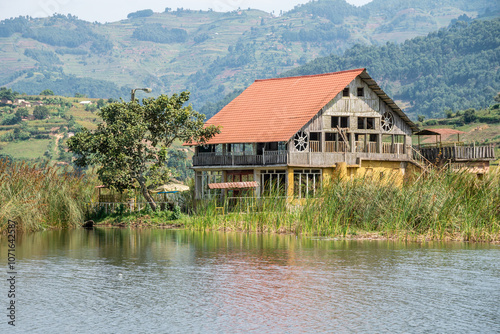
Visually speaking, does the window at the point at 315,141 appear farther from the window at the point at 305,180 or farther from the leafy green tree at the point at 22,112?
the leafy green tree at the point at 22,112

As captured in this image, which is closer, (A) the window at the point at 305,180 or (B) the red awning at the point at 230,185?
(B) the red awning at the point at 230,185

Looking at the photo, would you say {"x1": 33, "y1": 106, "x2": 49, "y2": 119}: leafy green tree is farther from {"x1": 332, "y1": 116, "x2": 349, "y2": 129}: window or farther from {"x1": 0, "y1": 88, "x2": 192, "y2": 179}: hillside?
{"x1": 332, "y1": 116, "x2": 349, "y2": 129}: window

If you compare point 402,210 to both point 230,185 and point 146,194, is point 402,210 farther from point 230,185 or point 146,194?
point 146,194

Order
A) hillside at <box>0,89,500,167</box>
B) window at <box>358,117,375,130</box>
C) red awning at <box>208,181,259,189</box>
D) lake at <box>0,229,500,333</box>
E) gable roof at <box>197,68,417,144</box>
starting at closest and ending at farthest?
lake at <box>0,229,500,333</box>, red awning at <box>208,181,259,189</box>, gable roof at <box>197,68,417,144</box>, window at <box>358,117,375,130</box>, hillside at <box>0,89,500,167</box>

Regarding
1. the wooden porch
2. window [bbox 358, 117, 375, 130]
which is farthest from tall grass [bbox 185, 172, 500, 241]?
the wooden porch

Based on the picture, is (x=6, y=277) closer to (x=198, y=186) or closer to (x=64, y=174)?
(x=64, y=174)

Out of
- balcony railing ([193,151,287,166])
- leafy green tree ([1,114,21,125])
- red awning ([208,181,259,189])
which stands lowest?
red awning ([208,181,259,189])

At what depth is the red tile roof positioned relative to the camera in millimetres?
48469

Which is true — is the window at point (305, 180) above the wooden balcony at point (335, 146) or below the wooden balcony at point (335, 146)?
below

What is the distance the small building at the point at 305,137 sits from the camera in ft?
159

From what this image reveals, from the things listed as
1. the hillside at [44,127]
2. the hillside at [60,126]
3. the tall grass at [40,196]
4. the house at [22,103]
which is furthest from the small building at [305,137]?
the house at [22,103]

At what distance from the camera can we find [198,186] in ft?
174

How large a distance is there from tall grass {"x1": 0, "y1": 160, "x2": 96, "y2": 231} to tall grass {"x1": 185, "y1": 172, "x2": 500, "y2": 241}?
9637 mm

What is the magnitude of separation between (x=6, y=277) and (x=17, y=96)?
15909 centimetres
